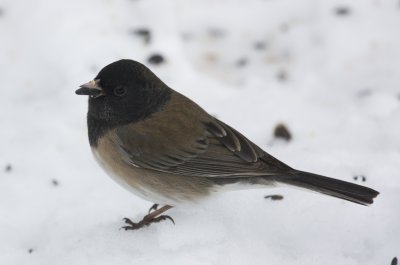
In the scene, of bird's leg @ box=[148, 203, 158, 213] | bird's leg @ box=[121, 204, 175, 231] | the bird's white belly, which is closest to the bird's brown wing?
the bird's white belly

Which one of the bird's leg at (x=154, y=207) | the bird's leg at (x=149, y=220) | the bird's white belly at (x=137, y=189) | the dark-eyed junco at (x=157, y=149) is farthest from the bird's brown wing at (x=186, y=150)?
the bird's leg at (x=154, y=207)

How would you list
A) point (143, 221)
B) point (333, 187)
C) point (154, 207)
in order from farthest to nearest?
point (154, 207)
point (143, 221)
point (333, 187)

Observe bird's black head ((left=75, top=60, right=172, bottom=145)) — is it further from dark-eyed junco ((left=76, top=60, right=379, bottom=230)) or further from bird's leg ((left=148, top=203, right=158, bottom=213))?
bird's leg ((left=148, top=203, right=158, bottom=213))

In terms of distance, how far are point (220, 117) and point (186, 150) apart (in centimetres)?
147

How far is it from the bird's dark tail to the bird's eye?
96 cm

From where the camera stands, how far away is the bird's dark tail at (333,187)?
3.75 metres

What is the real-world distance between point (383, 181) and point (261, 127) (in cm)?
112

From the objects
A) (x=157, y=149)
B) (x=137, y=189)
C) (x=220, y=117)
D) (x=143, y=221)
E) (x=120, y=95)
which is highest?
(x=220, y=117)

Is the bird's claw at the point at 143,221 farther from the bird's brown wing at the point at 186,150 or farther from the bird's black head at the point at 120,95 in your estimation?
the bird's black head at the point at 120,95

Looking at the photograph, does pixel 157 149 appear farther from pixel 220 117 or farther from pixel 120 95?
pixel 220 117

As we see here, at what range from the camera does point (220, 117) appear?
5422 mm

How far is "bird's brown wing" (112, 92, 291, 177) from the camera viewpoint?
3932mm

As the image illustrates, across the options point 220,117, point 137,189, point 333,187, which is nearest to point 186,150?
point 137,189

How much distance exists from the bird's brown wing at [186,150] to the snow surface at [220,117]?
0.35 meters
